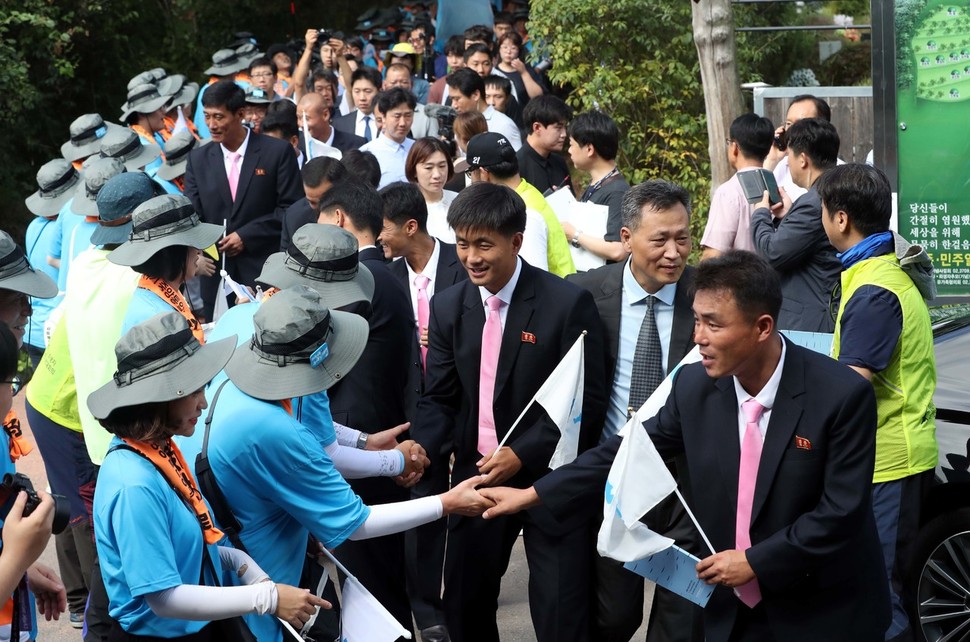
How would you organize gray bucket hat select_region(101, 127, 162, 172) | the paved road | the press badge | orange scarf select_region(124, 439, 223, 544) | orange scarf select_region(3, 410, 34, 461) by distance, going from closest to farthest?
orange scarf select_region(124, 439, 223, 544)
the press badge
orange scarf select_region(3, 410, 34, 461)
the paved road
gray bucket hat select_region(101, 127, 162, 172)

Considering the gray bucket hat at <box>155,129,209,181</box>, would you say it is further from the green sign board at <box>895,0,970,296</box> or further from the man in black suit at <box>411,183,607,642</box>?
the green sign board at <box>895,0,970,296</box>

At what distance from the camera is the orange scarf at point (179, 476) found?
3.60m

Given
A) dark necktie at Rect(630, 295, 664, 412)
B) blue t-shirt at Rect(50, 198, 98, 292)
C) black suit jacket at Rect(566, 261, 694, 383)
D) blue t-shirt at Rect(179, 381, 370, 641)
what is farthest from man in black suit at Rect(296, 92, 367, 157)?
blue t-shirt at Rect(179, 381, 370, 641)

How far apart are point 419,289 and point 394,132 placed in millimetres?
3558

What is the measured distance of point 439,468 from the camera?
17.7 feet

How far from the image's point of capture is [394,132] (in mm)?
9727

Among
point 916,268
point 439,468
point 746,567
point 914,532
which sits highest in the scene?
point 916,268

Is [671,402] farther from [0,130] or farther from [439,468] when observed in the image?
[0,130]

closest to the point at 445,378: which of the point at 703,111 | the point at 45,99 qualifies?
the point at 703,111

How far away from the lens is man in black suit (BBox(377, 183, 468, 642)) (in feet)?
19.9

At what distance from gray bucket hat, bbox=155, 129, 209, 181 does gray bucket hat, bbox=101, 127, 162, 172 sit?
1.88 ft

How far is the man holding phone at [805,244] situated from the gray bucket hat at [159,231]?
2963mm

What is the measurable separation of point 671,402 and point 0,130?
1208 centimetres

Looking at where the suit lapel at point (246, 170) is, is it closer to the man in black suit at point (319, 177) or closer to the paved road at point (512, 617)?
the man in black suit at point (319, 177)
